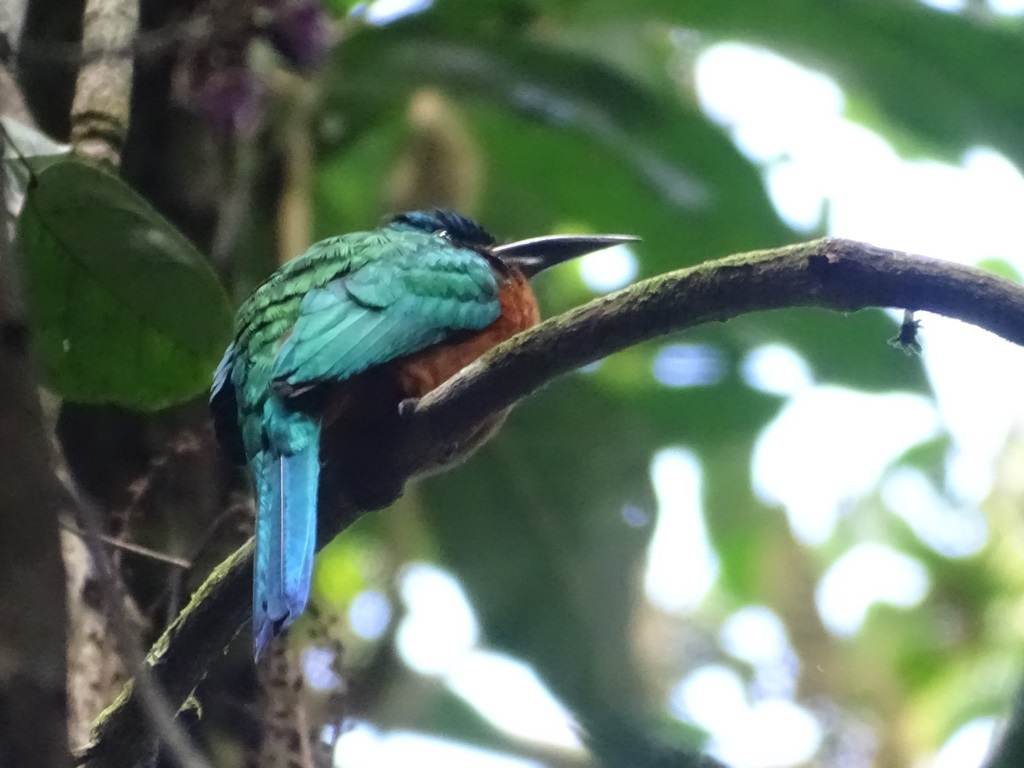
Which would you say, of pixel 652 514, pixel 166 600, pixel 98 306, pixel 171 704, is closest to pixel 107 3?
pixel 98 306

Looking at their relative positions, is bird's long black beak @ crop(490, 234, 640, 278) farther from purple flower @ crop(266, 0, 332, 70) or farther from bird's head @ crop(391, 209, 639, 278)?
purple flower @ crop(266, 0, 332, 70)

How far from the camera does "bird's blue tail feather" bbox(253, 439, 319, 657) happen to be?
3.14 feet

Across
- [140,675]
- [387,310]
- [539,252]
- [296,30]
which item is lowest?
[140,675]

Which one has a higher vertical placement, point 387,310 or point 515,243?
point 515,243

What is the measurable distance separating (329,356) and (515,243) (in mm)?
580

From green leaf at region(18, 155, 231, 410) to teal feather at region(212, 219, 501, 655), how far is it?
2.9 inches

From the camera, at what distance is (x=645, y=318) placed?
0.90 metres

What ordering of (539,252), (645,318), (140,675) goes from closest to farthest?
(140,675)
(645,318)
(539,252)

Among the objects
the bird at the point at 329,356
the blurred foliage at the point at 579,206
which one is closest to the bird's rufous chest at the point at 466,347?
the bird at the point at 329,356

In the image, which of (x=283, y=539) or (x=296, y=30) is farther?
(x=296, y=30)

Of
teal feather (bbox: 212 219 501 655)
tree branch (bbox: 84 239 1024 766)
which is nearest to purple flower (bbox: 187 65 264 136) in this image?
teal feather (bbox: 212 219 501 655)

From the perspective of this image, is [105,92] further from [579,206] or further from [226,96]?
[579,206]

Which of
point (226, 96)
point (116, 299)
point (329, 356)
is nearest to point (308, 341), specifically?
point (329, 356)

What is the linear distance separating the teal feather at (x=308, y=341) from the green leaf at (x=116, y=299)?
7 cm
